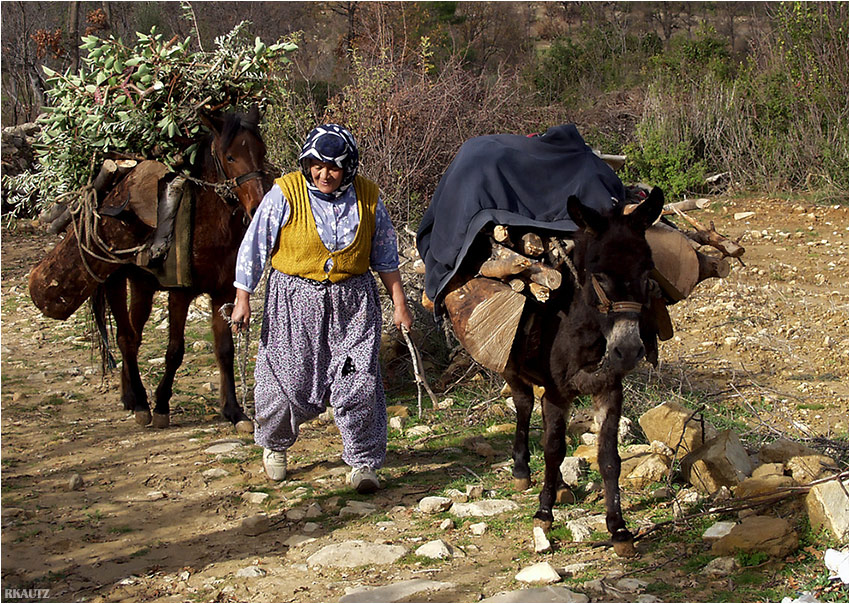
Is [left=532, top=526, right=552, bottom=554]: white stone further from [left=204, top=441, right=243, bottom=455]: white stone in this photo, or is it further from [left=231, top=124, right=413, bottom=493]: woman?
[left=204, top=441, right=243, bottom=455]: white stone

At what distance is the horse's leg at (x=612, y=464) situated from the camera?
148 inches

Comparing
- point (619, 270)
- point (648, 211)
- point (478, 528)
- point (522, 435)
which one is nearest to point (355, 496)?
point (478, 528)

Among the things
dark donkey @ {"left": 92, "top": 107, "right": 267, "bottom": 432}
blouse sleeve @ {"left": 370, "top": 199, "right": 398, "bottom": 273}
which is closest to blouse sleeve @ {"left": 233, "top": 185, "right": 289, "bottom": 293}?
blouse sleeve @ {"left": 370, "top": 199, "right": 398, "bottom": 273}

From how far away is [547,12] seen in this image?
1139 inches

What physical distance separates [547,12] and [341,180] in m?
26.6

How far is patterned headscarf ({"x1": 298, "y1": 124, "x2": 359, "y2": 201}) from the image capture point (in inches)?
168

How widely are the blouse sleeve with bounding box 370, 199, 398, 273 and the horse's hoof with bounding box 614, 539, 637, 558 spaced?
1.83m

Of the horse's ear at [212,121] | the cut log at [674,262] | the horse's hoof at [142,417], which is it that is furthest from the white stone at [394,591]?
the horse's ear at [212,121]

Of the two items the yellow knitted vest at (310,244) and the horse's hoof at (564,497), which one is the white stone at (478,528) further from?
the yellow knitted vest at (310,244)

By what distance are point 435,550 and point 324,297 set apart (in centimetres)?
142

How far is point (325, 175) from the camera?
4.34m

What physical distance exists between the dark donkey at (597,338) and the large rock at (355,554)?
710 millimetres

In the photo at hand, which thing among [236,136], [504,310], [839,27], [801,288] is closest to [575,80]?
[839,27]

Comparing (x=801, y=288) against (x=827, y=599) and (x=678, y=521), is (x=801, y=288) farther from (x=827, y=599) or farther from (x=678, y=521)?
(x=827, y=599)
